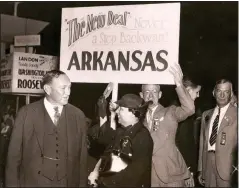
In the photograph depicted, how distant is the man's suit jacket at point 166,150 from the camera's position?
167 centimetres

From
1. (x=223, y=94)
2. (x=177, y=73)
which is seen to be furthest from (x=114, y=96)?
(x=223, y=94)

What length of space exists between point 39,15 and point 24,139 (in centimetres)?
111

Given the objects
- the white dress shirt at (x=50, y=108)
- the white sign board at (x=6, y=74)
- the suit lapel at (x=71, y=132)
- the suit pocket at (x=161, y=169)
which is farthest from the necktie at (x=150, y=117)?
the white sign board at (x=6, y=74)

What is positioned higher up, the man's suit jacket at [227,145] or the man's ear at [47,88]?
the man's ear at [47,88]

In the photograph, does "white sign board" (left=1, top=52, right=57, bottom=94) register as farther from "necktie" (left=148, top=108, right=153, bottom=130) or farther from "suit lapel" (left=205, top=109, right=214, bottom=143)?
"suit lapel" (left=205, top=109, right=214, bottom=143)

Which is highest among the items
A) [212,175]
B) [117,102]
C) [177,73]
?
[177,73]

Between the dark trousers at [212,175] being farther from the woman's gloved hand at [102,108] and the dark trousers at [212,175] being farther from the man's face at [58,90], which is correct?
the man's face at [58,90]

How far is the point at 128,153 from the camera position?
1421mm

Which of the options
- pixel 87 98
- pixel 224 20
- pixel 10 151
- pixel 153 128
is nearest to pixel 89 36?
pixel 87 98

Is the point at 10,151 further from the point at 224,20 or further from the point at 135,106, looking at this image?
the point at 224,20

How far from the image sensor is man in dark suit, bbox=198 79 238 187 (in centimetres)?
168

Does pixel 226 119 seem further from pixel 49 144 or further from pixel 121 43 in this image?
pixel 49 144

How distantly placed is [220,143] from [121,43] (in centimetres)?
69

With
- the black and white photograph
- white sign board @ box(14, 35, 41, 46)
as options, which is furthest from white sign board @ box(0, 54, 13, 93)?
white sign board @ box(14, 35, 41, 46)
